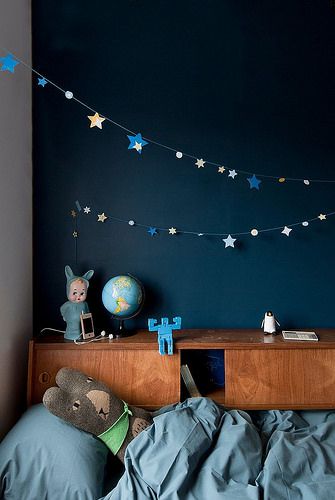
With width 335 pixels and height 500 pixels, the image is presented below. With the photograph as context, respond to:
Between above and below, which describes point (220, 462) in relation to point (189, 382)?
below

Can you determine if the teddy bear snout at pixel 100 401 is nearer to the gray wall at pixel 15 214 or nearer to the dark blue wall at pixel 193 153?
the gray wall at pixel 15 214

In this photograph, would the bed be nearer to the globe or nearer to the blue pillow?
the blue pillow

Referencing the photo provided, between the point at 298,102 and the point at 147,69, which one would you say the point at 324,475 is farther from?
the point at 147,69

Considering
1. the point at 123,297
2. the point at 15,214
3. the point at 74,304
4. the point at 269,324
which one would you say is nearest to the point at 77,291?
the point at 74,304

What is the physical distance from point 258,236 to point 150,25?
1341mm

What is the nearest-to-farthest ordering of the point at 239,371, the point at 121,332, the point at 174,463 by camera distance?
the point at 174,463 → the point at 239,371 → the point at 121,332

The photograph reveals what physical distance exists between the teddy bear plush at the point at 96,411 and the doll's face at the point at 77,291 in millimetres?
425

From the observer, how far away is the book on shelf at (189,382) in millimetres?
1929

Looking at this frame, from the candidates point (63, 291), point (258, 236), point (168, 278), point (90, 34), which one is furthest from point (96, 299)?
point (90, 34)

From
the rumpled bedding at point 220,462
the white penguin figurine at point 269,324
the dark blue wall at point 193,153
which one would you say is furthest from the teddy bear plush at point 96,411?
the white penguin figurine at point 269,324

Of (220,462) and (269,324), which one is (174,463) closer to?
(220,462)

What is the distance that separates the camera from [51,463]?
142cm

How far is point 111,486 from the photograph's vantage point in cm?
150

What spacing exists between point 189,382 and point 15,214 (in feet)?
3.97
